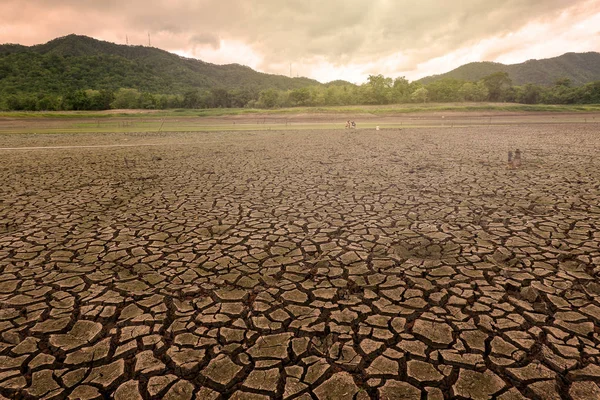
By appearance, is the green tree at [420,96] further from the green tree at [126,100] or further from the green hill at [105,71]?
the green tree at [126,100]

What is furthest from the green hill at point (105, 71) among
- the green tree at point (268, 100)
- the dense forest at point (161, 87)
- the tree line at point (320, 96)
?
the green tree at point (268, 100)

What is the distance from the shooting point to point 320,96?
7638 centimetres

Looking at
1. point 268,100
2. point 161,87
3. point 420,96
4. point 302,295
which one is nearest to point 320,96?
point 268,100

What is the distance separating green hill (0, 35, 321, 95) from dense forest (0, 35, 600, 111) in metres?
0.18

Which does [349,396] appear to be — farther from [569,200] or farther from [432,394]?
[569,200]

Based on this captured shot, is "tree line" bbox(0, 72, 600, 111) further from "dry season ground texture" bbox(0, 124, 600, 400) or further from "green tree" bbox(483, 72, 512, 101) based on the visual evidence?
"dry season ground texture" bbox(0, 124, 600, 400)

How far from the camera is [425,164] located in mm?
10828

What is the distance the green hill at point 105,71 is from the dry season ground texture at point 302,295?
240 ft

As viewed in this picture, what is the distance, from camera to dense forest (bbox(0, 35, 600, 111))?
5628 cm

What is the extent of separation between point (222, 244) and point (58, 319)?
199 cm

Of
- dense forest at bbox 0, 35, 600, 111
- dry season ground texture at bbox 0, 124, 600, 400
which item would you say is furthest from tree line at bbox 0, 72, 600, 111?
dry season ground texture at bbox 0, 124, 600, 400

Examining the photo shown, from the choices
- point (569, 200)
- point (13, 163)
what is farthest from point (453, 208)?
point (13, 163)

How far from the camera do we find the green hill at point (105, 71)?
6562 centimetres

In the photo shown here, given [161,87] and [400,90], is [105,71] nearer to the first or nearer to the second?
[161,87]
